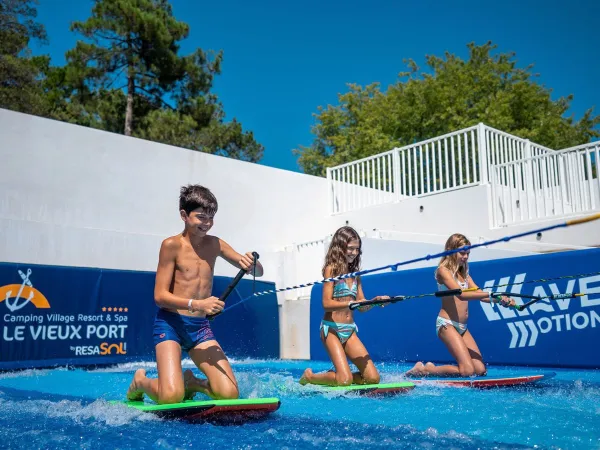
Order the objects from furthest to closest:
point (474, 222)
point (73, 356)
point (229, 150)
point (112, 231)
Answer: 1. point (229, 150)
2. point (474, 222)
3. point (112, 231)
4. point (73, 356)

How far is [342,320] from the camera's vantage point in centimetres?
580

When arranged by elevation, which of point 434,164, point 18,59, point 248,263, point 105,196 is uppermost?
point 18,59

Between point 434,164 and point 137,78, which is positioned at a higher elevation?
point 137,78

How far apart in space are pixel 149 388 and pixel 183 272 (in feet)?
2.71

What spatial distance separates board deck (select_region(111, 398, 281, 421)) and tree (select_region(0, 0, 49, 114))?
884 inches

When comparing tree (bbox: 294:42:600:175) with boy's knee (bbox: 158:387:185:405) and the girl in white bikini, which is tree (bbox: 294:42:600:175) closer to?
the girl in white bikini

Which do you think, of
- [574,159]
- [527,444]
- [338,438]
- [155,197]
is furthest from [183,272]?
[574,159]

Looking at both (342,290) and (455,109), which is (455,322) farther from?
(455,109)

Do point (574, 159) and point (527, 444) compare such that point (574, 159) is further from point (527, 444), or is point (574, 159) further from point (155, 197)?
point (527, 444)

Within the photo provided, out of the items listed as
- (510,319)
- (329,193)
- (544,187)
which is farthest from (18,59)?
(510,319)

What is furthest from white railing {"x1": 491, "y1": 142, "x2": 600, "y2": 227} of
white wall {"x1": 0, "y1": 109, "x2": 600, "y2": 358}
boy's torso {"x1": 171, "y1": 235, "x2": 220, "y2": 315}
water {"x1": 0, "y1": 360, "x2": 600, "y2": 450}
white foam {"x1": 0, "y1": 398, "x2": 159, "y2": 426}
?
white foam {"x1": 0, "y1": 398, "x2": 159, "y2": 426}

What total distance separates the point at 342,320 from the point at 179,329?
76.2 inches

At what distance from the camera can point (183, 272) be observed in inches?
171

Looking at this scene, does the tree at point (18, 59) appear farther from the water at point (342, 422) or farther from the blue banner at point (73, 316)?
the water at point (342, 422)
